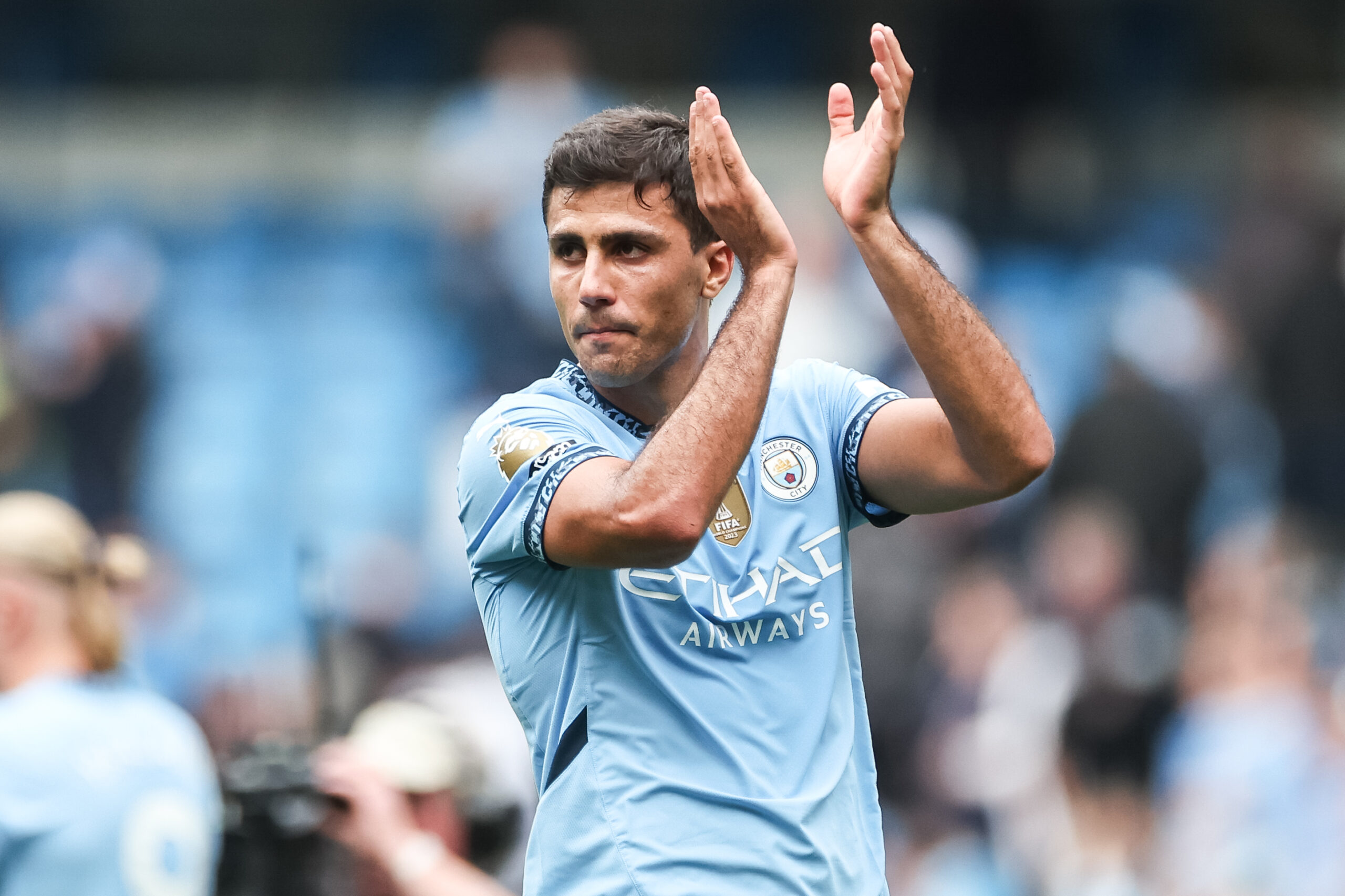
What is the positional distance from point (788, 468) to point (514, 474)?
0.59 m

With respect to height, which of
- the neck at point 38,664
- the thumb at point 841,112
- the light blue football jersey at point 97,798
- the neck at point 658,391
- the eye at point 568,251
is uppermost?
the thumb at point 841,112

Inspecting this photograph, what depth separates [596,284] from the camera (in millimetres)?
3273

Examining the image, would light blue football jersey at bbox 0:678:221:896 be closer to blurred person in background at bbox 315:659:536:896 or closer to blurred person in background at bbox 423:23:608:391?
blurred person in background at bbox 315:659:536:896

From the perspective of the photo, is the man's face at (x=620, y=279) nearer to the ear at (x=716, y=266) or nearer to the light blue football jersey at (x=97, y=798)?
the ear at (x=716, y=266)

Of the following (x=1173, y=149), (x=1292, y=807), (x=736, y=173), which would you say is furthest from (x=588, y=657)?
(x=1173, y=149)

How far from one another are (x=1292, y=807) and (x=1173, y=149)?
22.3ft

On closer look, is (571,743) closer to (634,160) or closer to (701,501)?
(701,501)

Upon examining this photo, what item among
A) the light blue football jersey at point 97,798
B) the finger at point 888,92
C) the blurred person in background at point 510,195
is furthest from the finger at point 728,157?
the blurred person in background at point 510,195

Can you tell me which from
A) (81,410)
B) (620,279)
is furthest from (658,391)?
(81,410)

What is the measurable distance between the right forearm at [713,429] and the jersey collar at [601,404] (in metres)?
0.39

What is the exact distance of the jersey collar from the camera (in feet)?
11.2

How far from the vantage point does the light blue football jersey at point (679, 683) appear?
301 cm

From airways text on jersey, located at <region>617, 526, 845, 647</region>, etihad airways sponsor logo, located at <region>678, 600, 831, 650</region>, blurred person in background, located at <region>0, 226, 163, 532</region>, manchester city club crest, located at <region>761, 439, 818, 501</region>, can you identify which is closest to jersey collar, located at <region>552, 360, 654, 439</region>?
manchester city club crest, located at <region>761, 439, 818, 501</region>

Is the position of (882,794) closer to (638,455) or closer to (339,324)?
(638,455)
